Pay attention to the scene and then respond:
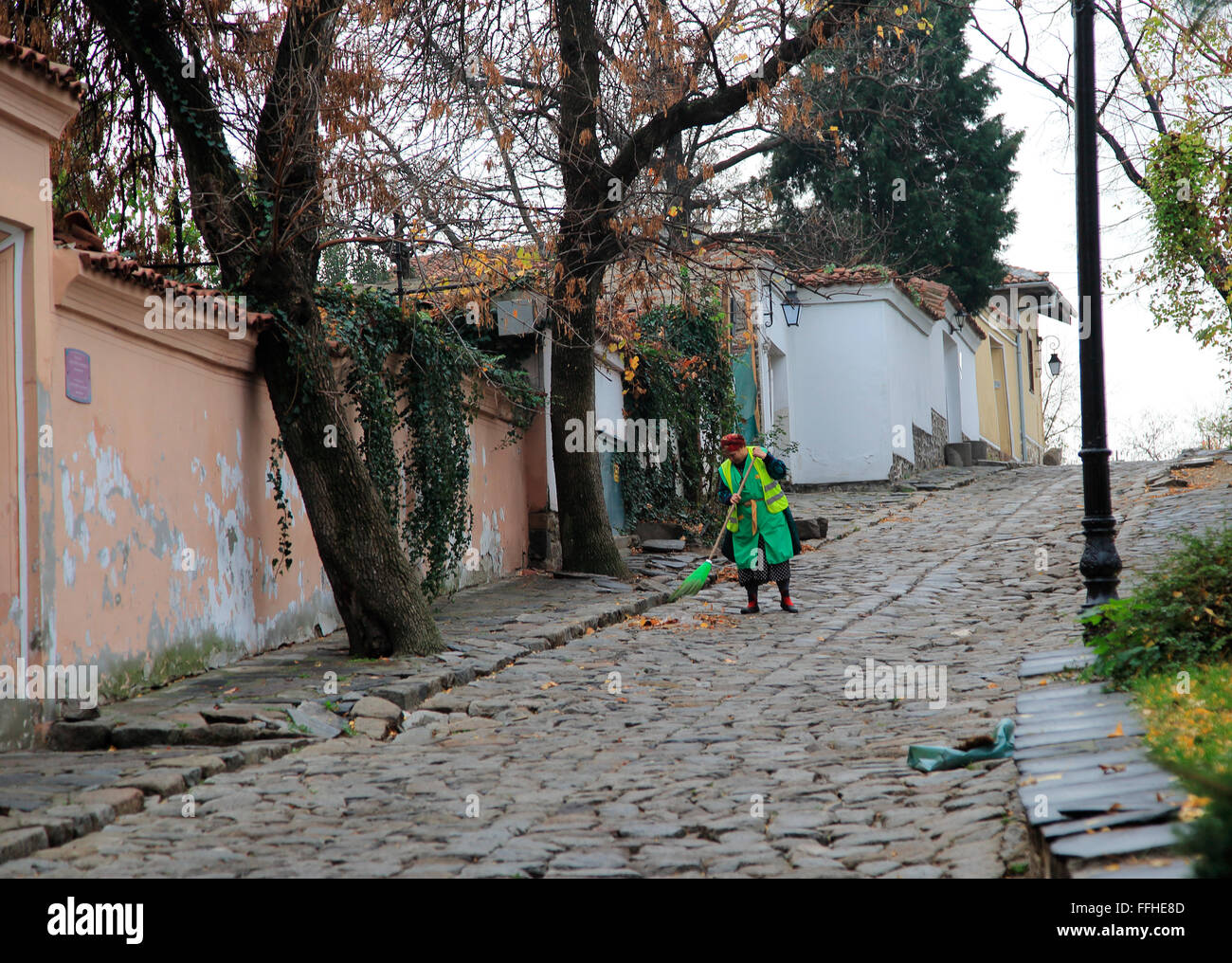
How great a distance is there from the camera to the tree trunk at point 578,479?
13922 mm

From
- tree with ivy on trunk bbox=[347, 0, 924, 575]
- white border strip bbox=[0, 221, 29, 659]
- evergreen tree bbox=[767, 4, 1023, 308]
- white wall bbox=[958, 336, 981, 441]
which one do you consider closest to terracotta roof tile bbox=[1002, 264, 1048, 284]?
white wall bbox=[958, 336, 981, 441]

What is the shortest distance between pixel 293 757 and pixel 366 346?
502cm

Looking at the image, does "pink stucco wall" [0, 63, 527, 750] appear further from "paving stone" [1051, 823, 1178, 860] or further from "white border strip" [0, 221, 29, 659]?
"paving stone" [1051, 823, 1178, 860]

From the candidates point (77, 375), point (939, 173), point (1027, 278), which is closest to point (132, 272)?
point (77, 375)

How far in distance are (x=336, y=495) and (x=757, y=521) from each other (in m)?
4.31

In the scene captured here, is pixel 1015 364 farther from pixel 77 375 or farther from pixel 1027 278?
pixel 77 375

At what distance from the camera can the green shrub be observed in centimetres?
529

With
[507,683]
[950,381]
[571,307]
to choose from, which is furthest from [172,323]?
[950,381]

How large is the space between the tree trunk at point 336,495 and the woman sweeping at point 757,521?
3590 millimetres

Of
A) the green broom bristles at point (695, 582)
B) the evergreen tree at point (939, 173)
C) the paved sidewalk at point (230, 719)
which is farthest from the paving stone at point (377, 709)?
the evergreen tree at point (939, 173)

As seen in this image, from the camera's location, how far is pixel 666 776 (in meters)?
5.68

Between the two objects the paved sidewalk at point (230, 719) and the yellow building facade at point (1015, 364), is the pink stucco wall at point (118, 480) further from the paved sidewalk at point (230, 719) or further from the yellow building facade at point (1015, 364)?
the yellow building facade at point (1015, 364)

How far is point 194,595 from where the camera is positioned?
854 cm
